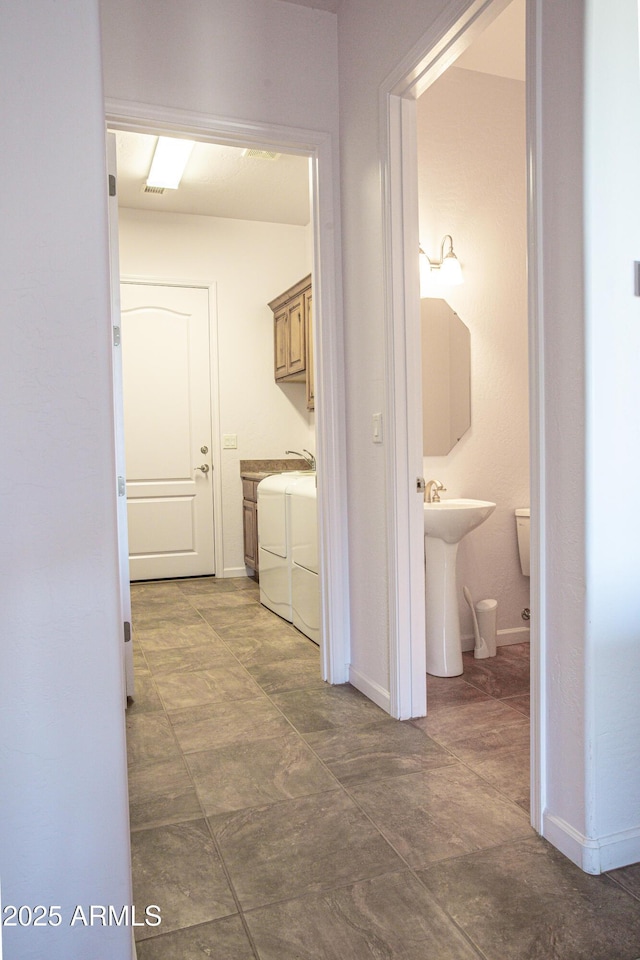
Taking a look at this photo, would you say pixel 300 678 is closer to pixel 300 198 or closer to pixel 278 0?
pixel 278 0

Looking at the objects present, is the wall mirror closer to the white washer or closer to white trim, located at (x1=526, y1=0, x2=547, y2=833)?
the white washer

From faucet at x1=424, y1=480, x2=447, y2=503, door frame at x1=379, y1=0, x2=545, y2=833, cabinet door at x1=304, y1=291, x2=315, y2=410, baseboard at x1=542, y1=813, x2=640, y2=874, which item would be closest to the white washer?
cabinet door at x1=304, y1=291, x2=315, y2=410

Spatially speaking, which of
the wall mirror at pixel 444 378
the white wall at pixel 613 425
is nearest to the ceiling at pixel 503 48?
the wall mirror at pixel 444 378

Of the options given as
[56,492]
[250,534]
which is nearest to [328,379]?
[56,492]

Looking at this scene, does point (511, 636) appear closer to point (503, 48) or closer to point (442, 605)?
point (442, 605)

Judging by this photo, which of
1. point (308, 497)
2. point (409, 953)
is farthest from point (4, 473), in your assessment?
point (308, 497)

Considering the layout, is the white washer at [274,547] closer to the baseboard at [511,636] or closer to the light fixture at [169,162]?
the baseboard at [511,636]

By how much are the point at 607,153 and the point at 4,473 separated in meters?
1.42

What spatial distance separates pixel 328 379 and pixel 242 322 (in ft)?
9.62

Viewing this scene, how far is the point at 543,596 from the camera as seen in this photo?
1747 millimetres

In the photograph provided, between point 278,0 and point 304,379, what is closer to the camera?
point 278,0

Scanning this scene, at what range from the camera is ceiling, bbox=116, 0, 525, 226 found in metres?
3.23

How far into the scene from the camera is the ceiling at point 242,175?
3232 mm

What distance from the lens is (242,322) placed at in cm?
568
